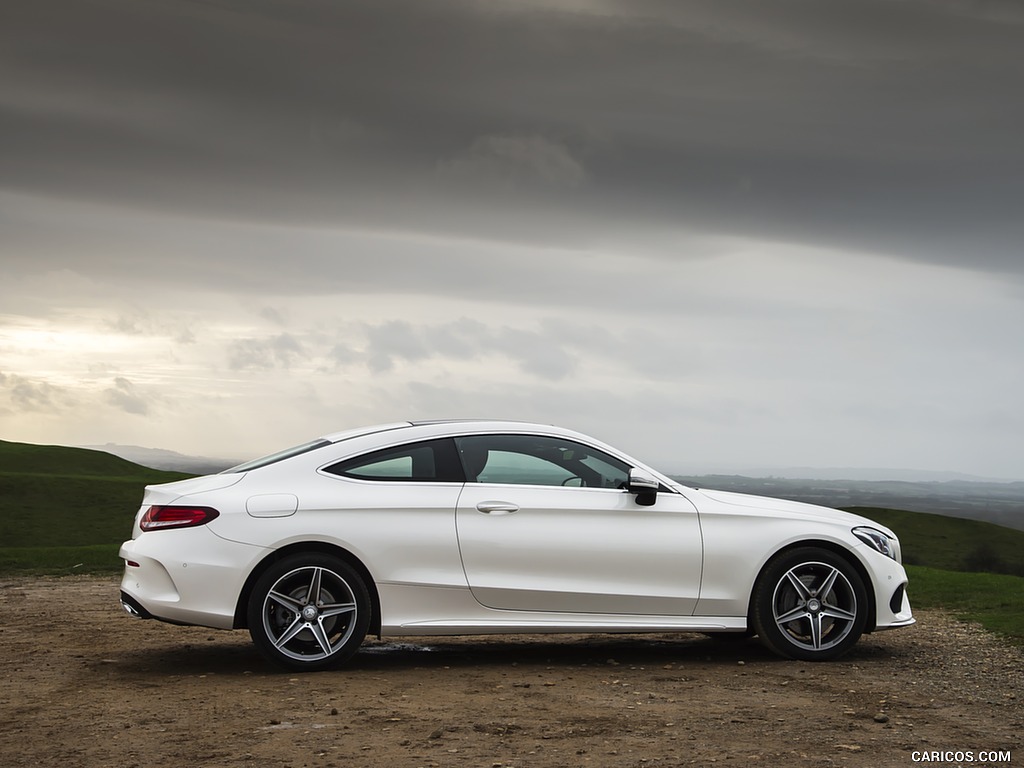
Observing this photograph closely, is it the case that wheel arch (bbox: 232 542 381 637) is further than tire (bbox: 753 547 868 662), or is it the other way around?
tire (bbox: 753 547 868 662)

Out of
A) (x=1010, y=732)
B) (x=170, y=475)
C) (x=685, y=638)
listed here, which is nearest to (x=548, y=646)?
(x=685, y=638)

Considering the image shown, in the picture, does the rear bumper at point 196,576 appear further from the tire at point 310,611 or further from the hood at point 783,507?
the hood at point 783,507

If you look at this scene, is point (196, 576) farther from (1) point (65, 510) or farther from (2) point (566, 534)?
(1) point (65, 510)

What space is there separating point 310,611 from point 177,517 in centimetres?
111

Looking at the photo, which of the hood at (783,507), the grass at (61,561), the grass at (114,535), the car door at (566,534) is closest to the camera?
the car door at (566,534)

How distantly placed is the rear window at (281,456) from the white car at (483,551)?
37 millimetres

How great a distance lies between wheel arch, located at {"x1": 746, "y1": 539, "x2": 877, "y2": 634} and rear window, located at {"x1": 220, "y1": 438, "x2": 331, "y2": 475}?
130 inches

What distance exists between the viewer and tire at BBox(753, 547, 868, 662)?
867cm

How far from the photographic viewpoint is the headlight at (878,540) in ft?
29.2

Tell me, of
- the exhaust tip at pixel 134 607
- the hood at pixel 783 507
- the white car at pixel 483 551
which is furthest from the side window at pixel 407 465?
the hood at pixel 783 507

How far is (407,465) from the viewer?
848 cm

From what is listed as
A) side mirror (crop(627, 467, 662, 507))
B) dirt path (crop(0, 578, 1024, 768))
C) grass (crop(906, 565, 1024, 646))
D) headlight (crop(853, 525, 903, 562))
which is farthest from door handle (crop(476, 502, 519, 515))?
grass (crop(906, 565, 1024, 646))

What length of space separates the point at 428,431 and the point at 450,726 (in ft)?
8.69

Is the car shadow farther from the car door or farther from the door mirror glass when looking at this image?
the door mirror glass
